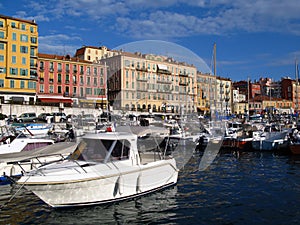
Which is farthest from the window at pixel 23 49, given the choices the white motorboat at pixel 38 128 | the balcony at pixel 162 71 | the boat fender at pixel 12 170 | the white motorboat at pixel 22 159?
the balcony at pixel 162 71

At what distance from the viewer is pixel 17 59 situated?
201 ft

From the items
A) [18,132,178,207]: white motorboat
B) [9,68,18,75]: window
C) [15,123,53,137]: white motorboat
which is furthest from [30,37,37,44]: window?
[18,132,178,207]: white motorboat

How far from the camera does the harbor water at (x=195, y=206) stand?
36.9 feet

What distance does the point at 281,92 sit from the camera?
147 metres

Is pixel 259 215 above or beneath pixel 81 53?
beneath

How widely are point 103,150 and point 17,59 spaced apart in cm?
5597

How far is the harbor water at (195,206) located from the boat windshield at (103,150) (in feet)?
6.42

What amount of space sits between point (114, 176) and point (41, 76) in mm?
61526

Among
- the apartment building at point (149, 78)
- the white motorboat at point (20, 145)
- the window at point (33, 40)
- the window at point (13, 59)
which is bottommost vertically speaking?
the white motorboat at point (20, 145)

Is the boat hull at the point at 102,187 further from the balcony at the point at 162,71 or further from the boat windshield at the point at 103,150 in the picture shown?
the balcony at the point at 162,71

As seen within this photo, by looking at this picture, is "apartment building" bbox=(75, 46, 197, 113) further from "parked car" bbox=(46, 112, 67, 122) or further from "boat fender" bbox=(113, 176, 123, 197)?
"parked car" bbox=(46, 112, 67, 122)

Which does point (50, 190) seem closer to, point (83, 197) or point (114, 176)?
point (83, 197)

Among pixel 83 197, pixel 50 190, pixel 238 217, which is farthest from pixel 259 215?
pixel 50 190

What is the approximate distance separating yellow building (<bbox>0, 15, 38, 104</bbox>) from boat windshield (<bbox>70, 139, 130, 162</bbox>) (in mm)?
51463
